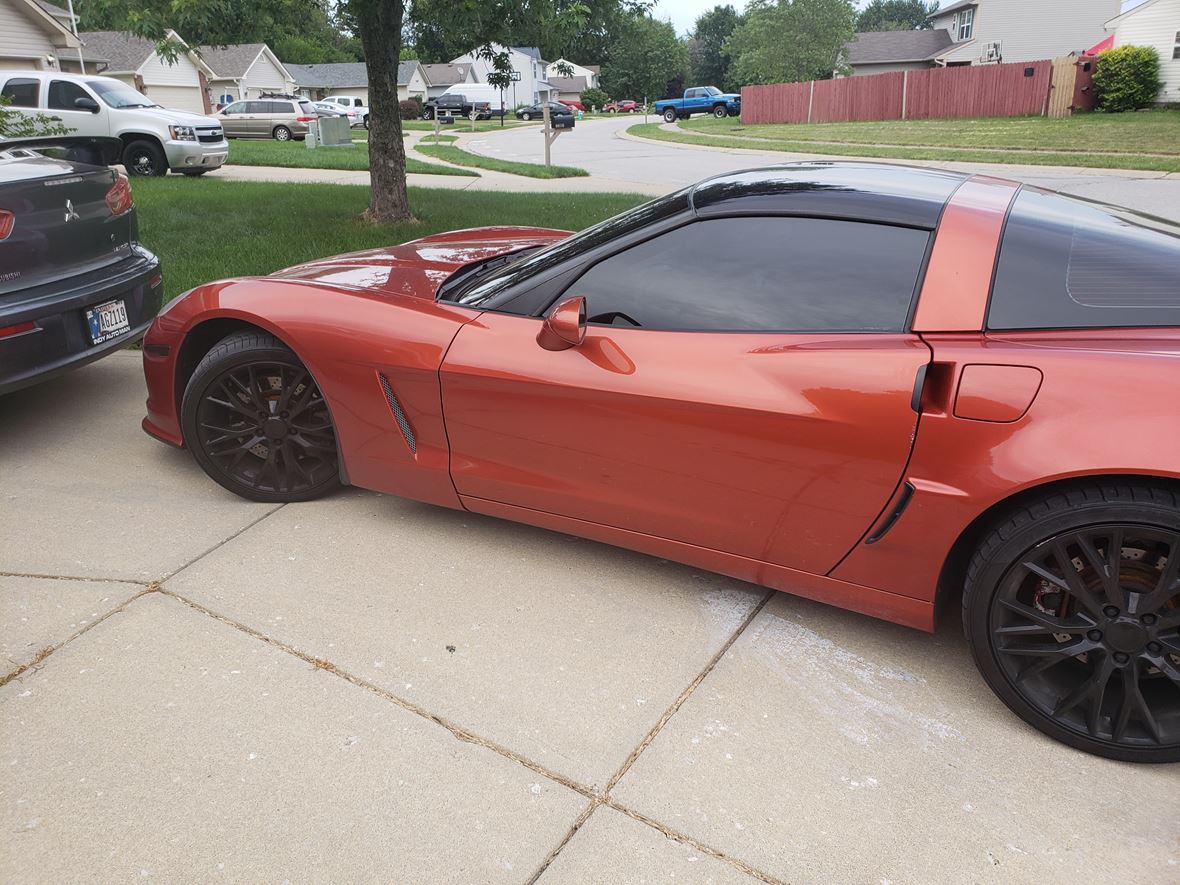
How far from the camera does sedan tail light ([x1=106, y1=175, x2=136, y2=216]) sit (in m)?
4.59

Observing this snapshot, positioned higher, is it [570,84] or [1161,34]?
[570,84]

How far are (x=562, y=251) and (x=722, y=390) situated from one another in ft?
2.87

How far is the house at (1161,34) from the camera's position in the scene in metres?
29.6

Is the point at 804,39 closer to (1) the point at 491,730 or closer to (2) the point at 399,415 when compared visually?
(2) the point at 399,415

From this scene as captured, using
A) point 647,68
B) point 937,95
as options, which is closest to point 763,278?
point 937,95

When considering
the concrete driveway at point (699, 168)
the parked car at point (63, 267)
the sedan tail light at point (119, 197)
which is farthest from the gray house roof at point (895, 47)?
the parked car at point (63, 267)

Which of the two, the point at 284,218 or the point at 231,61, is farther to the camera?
the point at 231,61

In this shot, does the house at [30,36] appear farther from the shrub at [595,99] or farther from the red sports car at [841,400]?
the shrub at [595,99]

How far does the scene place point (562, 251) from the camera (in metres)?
3.09

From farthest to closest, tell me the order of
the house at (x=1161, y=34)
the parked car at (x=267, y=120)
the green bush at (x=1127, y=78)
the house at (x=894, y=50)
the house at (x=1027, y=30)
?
the house at (x=894, y=50) < the house at (x=1027, y=30) < the parked car at (x=267, y=120) < the house at (x=1161, y=34) < the green bush at (x=1127, y=78)

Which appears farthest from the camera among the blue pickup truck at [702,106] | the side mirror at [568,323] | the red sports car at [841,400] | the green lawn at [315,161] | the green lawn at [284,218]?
the blue pickup truck at [702,106]

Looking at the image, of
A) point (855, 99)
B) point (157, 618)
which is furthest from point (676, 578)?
point (855, 99)

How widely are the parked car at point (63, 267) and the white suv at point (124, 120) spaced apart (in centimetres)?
1093

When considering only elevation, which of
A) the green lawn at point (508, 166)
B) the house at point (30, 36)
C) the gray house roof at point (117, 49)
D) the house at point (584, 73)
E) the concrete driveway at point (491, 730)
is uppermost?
the house at point (584, 73)
